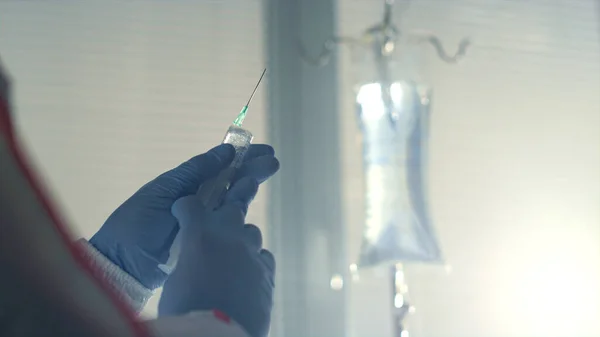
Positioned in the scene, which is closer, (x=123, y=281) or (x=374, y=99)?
(x=123, y=281)

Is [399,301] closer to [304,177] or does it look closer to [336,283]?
[336,283]

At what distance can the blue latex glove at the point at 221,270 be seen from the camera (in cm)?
A: 55

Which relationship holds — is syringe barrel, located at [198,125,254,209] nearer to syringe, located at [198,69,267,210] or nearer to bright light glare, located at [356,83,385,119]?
syringe, located at [198,69,267,210]

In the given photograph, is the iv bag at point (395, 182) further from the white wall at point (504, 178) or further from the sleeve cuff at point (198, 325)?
the sleeve cuff at point (198, 325)

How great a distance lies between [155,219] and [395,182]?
0.61 m

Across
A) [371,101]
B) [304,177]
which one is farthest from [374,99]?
[304,177]

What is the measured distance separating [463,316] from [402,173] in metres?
0.39

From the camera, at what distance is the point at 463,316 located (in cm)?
136

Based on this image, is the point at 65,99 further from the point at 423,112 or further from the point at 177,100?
the point at 423,112

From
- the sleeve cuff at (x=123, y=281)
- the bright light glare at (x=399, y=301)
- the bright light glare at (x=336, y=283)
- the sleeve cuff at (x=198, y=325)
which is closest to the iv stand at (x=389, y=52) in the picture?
the bright light glare at (x=399, y=301)

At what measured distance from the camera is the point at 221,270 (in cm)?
58

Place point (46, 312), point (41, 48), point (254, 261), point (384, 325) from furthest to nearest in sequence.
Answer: point (384, 325) → point (41, 48) → point (254, 261) → point (46, 312)

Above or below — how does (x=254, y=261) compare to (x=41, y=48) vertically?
below

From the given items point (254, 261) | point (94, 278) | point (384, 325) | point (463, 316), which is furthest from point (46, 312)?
point (463, 316)
